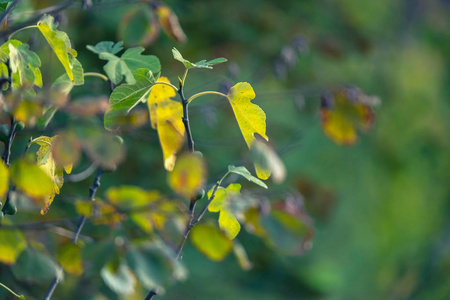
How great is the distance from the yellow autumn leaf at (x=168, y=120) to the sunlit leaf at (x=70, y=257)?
191mm

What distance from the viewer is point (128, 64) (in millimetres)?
735

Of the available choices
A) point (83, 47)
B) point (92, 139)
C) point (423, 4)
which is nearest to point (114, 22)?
point (83, 47)

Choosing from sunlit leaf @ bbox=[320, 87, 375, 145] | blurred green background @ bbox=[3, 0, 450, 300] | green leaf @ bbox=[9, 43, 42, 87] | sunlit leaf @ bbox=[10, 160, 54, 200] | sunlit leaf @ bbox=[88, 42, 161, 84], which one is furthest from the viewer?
blurred green background @ bbox=[3, 0, 450, 300]

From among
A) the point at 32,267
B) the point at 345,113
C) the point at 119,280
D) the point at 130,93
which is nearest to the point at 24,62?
the point at 130,93

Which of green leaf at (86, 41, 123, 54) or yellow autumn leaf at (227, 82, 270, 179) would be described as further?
green leaf at (86, 41, 123, 54)

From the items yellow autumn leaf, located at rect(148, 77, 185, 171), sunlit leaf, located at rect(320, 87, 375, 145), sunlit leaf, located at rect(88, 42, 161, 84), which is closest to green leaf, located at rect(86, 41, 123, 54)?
sunlit leaf, located at rect(88, 42, 161, 84)

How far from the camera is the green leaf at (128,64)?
713mm

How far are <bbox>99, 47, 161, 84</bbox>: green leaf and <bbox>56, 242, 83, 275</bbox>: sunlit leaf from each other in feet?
0.78

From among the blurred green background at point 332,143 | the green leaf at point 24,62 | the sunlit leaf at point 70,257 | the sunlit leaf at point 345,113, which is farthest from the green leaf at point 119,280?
the blurred green background at point 332,143

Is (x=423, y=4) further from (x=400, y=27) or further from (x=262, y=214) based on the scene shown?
(x=262, y=214)

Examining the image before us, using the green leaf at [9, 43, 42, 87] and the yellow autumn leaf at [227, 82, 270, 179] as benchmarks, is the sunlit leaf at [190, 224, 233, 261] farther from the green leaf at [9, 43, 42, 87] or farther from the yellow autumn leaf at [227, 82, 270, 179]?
the green leaf at [9, 43, 42, 87]

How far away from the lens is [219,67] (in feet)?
6.39

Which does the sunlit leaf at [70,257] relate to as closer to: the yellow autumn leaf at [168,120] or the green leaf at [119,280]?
the green leaf at [119,280]

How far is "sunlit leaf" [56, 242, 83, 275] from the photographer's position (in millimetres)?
734
